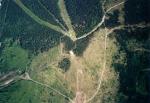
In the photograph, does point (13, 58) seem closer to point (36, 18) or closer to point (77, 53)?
point (36, 18)

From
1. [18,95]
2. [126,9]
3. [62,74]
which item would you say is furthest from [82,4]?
[18,95]

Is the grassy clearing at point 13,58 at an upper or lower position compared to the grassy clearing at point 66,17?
lower

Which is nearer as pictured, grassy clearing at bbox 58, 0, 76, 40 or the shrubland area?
the shrubland area

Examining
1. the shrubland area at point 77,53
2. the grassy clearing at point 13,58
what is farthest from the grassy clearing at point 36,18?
the grassy clearing at point 13,58

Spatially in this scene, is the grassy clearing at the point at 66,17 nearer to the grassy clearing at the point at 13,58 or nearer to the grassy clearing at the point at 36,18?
the grassy clearing at the point at 36,18

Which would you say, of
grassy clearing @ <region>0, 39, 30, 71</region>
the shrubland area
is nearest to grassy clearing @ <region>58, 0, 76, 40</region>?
the shrubland area

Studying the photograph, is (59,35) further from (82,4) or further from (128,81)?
(128,81)

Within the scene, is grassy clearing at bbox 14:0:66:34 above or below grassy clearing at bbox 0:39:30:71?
above

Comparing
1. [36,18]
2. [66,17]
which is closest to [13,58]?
[36,18]

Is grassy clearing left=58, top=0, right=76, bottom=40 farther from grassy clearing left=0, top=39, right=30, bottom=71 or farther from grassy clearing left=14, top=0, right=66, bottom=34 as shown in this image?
grassy clearing left=0, top=39, right=30, bottom=71
